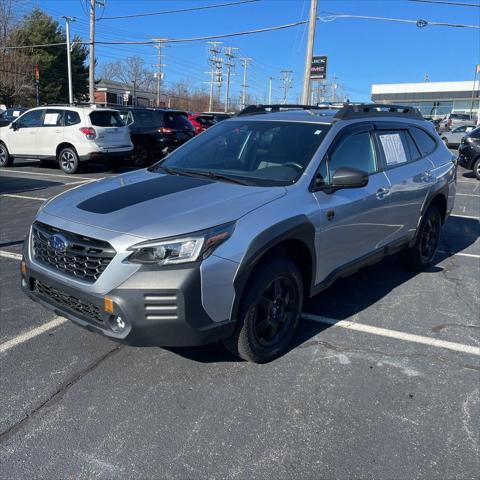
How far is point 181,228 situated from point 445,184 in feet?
13.3

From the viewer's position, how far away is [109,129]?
1298 cm

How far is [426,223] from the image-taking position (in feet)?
18.2

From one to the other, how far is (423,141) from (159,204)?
3.65m

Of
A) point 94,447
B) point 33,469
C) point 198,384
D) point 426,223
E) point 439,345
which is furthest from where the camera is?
point 426,223

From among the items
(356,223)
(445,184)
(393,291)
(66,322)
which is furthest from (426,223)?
(66,322)

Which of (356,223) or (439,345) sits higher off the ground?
(356,223)

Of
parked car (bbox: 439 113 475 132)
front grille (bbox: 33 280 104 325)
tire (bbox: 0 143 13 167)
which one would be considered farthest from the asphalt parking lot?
parked car (bbox: 439 113 475 132)

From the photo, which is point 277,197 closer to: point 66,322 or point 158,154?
point 66,322

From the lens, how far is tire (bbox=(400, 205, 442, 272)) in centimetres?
550

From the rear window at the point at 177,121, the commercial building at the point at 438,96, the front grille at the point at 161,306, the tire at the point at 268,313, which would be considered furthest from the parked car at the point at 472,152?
the commercial building at the point at 438,96

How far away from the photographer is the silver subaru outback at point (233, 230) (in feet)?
9.20

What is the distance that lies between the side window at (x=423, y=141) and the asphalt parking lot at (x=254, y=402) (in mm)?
1918

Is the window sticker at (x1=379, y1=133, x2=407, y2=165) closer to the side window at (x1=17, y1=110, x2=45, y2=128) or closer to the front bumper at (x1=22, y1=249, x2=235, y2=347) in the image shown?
the front bumper at (x1=22, y1=249, x2=235, y2=347)

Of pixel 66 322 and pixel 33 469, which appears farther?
pixel 66 322
